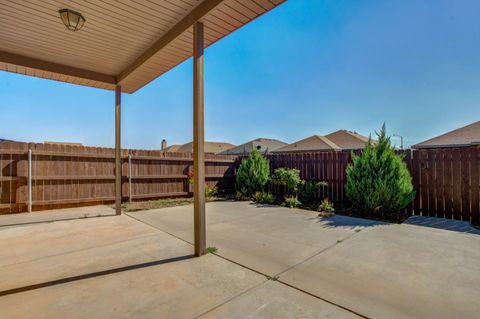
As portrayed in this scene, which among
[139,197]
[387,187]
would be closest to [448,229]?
[387,187]

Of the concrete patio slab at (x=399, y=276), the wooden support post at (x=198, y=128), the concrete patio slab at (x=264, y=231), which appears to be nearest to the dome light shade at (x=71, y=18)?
the wooden support post at (x=198, y=128)

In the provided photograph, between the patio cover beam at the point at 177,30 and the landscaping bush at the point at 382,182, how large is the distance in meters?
4.41

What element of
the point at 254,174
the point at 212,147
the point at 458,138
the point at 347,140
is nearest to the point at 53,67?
the point at 254,174

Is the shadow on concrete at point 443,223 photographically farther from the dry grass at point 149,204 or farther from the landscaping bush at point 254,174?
the dry grass at point 149,204

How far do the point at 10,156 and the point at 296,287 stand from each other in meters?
6.47

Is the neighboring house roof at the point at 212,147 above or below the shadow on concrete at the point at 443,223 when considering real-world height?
above

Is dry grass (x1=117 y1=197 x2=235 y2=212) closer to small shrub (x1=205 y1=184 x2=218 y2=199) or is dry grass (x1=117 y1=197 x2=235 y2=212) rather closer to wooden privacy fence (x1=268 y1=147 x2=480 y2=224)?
small shrub (x1=205 y1=184 x2=218 y2=199)

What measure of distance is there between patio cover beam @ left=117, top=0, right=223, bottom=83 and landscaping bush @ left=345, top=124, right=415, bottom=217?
4.41 meters

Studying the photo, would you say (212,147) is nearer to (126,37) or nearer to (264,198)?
(264,198)

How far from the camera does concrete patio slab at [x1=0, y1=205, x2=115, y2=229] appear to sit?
4438 millimetres

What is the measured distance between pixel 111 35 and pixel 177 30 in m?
1.07

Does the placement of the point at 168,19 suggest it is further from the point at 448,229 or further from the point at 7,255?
the point at 448,229

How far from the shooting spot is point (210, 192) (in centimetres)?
769

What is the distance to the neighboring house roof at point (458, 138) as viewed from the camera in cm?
1006
